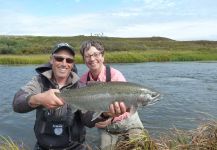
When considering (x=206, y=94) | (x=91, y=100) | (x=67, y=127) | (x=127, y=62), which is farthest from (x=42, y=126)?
(x=127, y=62)

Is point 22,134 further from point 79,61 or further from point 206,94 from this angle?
point 79,61

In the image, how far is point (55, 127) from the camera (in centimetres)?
510

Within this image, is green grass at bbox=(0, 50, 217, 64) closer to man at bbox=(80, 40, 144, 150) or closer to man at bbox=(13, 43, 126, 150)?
man at bbox=(80, 40, 144, 150)

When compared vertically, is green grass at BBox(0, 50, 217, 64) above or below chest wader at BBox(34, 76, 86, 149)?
below

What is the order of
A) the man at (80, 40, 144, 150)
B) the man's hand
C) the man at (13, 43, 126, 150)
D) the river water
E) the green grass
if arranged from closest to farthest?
1. the man's hand
2. the man at (13, 43, 126, 150)
3. the man at (80, 40, 144, 150)
4. the river water
5. the green grass

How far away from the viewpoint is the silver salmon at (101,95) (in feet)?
14.5

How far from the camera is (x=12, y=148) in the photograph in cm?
621

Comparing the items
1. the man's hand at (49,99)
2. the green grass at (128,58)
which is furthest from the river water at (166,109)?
the green grass at (128,58)

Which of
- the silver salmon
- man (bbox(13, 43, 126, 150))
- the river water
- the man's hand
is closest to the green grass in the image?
the river water

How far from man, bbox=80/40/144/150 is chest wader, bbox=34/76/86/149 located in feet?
3.00

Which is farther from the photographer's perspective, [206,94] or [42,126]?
[206,94]

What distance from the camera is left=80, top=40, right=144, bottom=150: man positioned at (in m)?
6.05

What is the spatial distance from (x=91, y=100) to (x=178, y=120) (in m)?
9.04

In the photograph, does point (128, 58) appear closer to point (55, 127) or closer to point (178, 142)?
point (178, 142)
